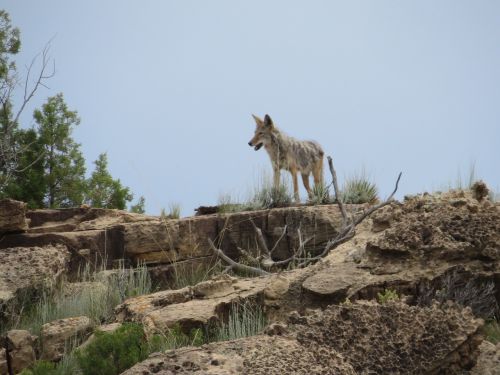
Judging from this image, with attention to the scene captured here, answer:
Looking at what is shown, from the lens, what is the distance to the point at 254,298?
896 centimetres

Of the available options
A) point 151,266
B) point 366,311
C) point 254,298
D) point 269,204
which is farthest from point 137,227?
point 366,311

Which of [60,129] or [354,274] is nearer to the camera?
[354,274]

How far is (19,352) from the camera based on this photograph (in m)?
9.02

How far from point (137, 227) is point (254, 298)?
5.06 metres

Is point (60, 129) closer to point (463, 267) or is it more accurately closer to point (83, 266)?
point (83, 266)

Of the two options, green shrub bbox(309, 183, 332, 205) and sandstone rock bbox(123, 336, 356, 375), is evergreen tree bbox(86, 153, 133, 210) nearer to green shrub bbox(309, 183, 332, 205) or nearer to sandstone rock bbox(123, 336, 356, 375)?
green shrub bbox(309, 183, 332, 205)

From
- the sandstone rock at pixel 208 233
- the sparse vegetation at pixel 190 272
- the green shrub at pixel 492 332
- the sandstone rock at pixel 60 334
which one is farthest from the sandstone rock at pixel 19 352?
the green shrub at pixel 492 332

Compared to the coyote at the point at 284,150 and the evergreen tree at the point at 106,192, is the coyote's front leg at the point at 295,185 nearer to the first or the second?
the coyote at the point at 284,150

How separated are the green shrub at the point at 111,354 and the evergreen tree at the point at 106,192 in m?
12.9

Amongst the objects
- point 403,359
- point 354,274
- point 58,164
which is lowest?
point 403,359

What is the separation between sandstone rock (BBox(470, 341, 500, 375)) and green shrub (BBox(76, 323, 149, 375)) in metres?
3.31

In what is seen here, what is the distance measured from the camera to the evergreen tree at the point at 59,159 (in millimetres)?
20312

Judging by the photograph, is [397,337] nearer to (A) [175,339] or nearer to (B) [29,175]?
(A) [175,339]

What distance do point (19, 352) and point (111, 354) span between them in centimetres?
181
